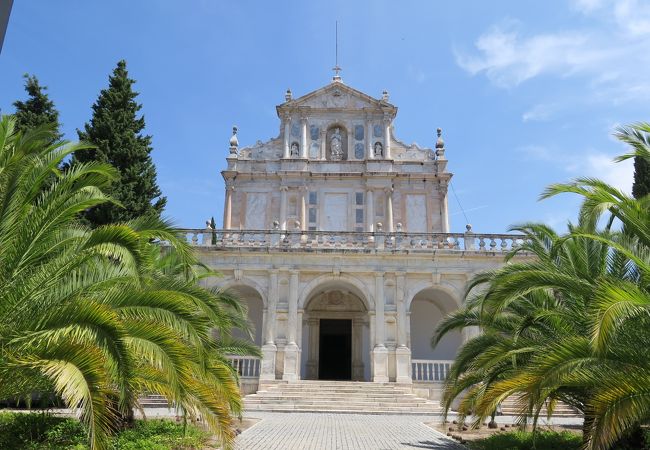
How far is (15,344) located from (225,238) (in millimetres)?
16930

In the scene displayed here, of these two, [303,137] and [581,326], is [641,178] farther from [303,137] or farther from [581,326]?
[581,326]

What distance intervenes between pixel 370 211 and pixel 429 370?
10278 mm

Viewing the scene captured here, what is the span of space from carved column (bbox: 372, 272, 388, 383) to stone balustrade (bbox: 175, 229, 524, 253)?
1.61m

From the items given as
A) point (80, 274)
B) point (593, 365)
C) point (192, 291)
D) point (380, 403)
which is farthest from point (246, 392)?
point (593, 365)

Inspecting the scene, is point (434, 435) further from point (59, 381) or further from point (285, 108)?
point (285, 108)

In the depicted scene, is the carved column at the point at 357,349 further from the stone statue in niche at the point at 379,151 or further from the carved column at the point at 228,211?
the stone statue in niche at the point at 379,151

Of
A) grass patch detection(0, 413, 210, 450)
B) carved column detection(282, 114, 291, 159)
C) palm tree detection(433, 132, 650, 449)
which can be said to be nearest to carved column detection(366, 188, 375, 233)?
carved column detection(282, 114, 291, 159)

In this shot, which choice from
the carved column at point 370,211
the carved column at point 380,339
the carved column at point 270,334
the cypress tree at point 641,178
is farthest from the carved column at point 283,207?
the cypress tree at point 641,178

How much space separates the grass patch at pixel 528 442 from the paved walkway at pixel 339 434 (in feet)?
1.94

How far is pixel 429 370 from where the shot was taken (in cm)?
2205

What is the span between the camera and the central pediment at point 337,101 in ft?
103

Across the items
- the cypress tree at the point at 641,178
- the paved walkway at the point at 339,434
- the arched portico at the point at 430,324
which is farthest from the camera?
the arched portico at the point at 430,324

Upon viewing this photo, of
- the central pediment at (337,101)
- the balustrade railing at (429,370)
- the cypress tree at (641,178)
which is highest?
the central pediment at (337,101)

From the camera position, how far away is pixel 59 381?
203 inches
